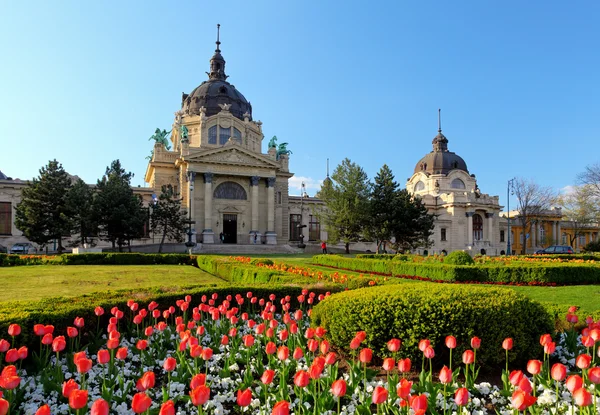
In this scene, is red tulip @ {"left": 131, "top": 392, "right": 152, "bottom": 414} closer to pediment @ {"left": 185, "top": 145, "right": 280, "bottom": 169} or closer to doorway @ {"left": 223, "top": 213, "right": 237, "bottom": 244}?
pediment @ {"left": 185, "top": 145, "right": 280, "bottom": 169}

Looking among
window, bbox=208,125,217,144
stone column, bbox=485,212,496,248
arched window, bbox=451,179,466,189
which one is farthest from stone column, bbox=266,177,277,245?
stone column, bbox=485,212,496,248

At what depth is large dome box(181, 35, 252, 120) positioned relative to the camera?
178 ft

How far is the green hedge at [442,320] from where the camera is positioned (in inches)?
209

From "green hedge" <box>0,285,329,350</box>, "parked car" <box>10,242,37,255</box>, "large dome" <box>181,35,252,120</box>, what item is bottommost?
"parked car" <box>10,242,37,255</box>

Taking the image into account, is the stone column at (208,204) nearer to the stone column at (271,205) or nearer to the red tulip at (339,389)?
→ the stone column at (271,205)

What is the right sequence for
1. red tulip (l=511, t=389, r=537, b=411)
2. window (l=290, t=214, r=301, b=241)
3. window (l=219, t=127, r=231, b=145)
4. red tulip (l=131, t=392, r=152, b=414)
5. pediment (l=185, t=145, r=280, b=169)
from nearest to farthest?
red tulip (l=131, t=392, r=152, b=414) → red tulip (l=511, t=389, r=537, b=411) → pediment (l=185, t=145, r=280, b=169) → window (l=219, t=127, r=231, b=145) → window (l=290, t=214, r=301, b=241)

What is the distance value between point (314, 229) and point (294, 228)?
2903 mm

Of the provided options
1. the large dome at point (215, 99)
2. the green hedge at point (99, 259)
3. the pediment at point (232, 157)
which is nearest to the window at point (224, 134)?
the large dome at point (215, 99)

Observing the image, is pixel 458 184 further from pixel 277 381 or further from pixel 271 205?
pixel 277 381

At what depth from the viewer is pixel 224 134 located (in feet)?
172

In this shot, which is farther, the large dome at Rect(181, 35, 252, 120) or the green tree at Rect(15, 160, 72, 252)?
the large dome at Rect(181, 35, 252, 120)

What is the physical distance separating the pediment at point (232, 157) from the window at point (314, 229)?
41.3 ft

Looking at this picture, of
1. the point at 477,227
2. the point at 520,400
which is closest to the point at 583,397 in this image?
the point at 520,400

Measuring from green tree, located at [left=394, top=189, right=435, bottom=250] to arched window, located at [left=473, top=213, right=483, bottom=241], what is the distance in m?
27.4
